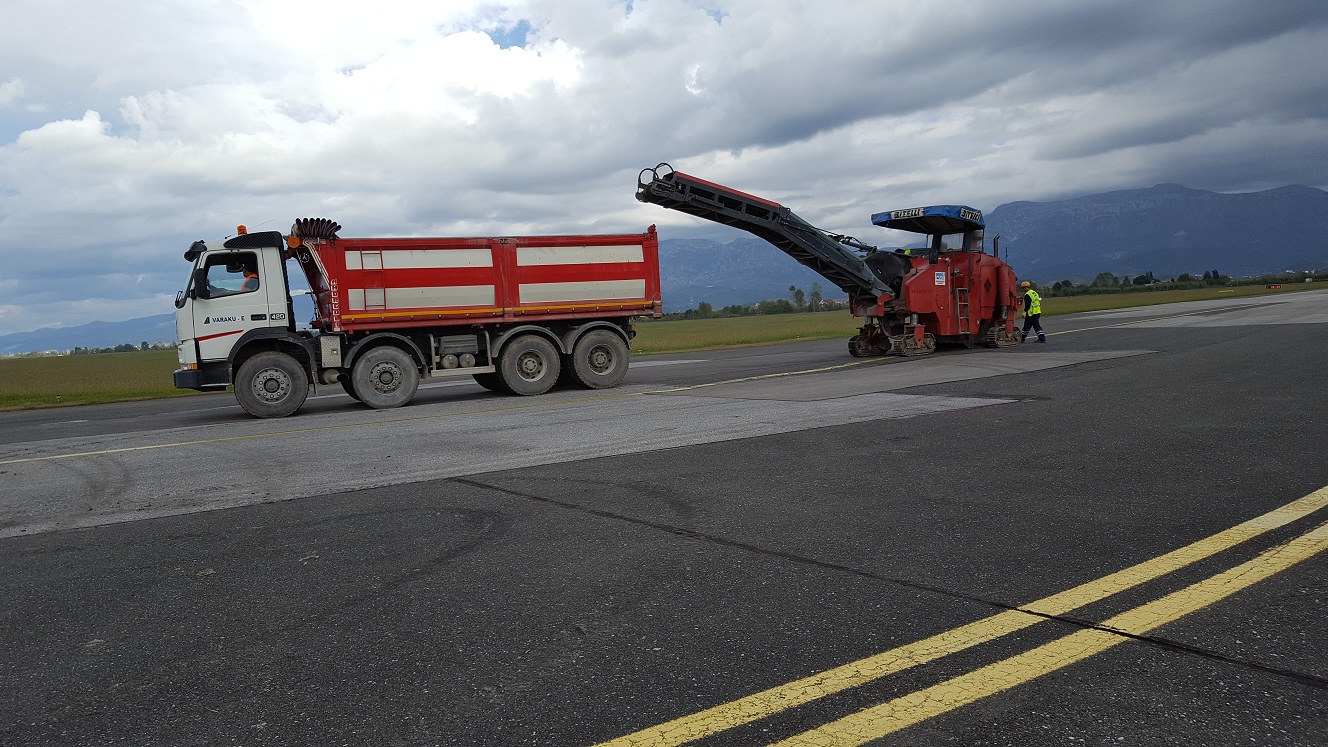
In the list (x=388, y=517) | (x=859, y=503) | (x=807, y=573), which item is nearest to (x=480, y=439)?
(x=388, y=517)

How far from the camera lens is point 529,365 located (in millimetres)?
14555

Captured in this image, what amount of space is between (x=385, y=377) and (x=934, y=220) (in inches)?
460

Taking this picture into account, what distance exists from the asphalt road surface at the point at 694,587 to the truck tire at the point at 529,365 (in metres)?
5.22

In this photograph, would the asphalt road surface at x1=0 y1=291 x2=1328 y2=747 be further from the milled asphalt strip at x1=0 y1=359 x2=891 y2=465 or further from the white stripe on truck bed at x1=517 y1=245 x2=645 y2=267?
the white stripe on truck bed at x1=517 y1=245 x2=645 y2=267

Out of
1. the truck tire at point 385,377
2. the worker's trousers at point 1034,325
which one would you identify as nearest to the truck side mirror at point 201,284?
the truck tire at point 385,377

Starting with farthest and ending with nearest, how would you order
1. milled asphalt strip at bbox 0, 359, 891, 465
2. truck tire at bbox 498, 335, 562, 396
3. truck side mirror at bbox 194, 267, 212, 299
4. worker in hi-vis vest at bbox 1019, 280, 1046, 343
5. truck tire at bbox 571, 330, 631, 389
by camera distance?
worker in hi-vis vest at bbox 1019, 280, 1046, 343 → truck tire at bbox 571, 330, 631, 389 → truck tire at bbox 498, 335, 562, 396 → truck side mirror at bbox 194, 267, 212, 299 → milled asphalt strip at bbox 0, 359, 891, 465

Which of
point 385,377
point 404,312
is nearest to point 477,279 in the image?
point 404,312

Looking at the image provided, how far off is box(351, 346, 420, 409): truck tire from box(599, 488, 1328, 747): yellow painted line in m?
11.3

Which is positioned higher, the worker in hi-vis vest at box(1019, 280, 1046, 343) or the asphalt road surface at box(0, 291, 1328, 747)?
the worker in hi-vis vest at box(1019, 280, 1046, 343)

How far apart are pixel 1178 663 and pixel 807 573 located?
5.38 feet

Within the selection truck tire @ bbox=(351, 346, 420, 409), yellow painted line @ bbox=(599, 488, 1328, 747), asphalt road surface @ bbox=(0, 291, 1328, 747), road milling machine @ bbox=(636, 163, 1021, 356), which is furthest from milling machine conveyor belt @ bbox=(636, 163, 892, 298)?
yellow painted line @ bbox=(599, 488, 1328, 747)

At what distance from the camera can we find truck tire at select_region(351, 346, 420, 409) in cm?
1338

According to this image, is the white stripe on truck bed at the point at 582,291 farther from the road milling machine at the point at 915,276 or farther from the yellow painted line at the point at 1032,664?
the yellow painted line at the point at 1032,664

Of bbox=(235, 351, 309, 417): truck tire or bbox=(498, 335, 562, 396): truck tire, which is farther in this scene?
bbox=(498, 335, 562, 396): truck tire
